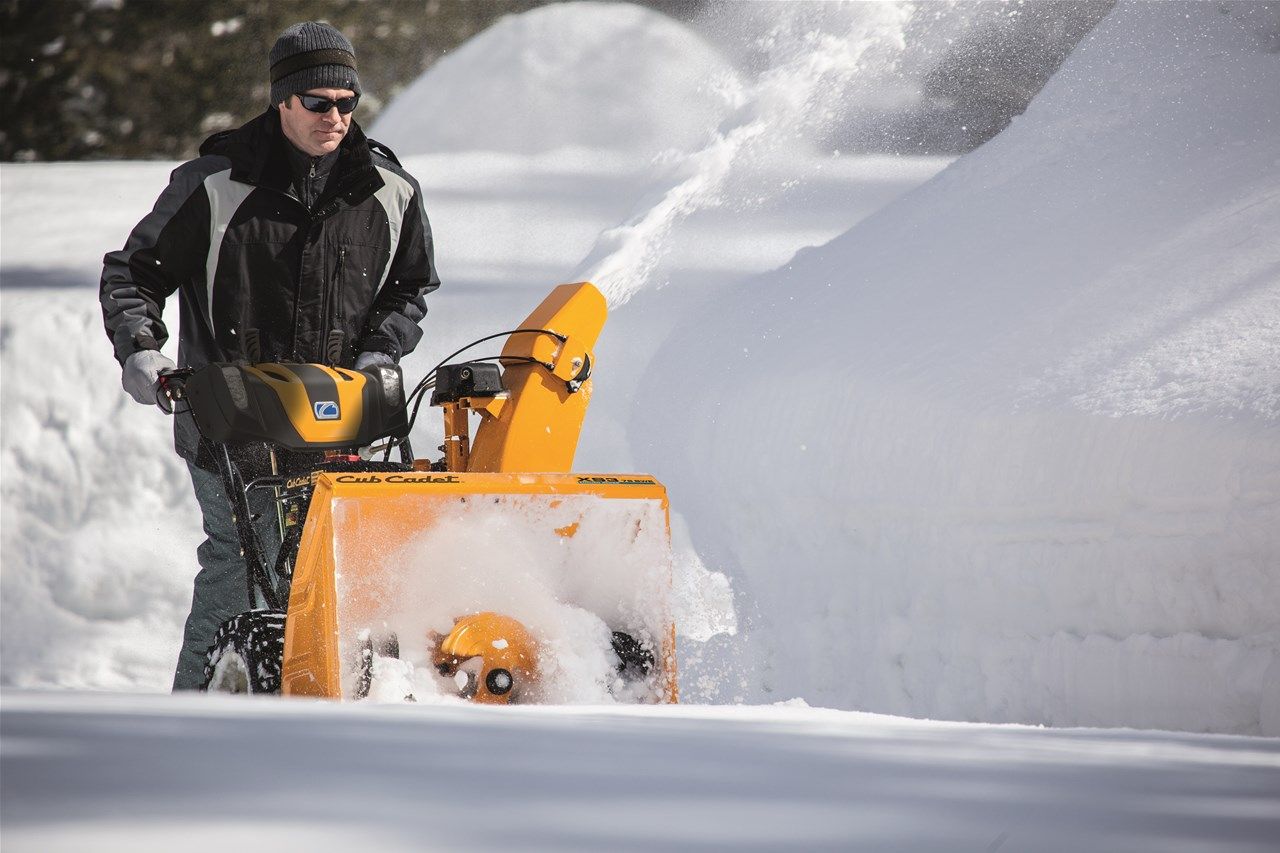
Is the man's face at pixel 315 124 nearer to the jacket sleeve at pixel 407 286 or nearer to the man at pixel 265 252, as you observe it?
the man at pixel 265 252

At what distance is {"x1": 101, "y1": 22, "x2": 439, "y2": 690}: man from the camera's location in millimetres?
2762

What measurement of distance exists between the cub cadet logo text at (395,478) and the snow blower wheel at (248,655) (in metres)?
0.30

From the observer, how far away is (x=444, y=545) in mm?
2490

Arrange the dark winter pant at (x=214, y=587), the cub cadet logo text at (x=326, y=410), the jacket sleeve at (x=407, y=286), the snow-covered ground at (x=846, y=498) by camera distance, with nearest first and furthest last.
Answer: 1. the snow-covered ground at (x=846, y=498)
2. the cub cadet logo text at (x=326, y=410)
3. the dark winter pant at (x=214, y=587)
4. the jacket sleeve at (x=407, y=286)

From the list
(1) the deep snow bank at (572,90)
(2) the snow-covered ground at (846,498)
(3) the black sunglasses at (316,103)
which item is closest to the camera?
(2) the snow-covered ground at (846,498)

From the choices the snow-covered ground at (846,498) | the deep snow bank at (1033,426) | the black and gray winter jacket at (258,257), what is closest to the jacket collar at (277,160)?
the black and gray winter jacket at (258,257)

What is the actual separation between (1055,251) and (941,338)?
2.01 ft

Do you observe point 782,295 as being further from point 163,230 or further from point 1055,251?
point 163,230

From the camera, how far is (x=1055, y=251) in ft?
16.8

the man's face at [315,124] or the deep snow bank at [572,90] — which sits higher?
the deep snow bank at [572,90]

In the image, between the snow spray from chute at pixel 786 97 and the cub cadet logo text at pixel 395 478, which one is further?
the snow spray from chute at pixel 786 97

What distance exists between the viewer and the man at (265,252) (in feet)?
9.06

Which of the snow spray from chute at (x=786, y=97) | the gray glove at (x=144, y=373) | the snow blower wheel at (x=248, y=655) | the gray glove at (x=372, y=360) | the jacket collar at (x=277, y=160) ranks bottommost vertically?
the snow blower wheel at (x=248, y=655)

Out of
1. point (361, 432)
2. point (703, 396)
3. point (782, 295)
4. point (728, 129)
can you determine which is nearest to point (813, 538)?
point (703, 396)
